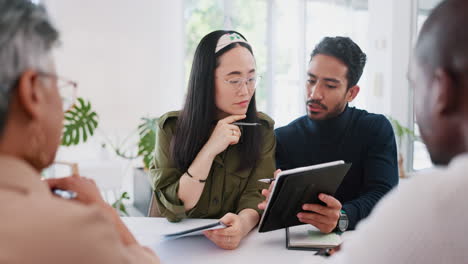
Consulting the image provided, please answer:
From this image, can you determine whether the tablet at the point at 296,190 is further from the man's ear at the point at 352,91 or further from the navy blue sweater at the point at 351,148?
the man's ear at the point at 352,91

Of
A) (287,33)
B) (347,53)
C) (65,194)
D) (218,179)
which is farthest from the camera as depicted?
(287,33)

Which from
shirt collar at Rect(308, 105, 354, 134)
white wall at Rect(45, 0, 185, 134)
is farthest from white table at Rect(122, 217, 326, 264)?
white wall at Rect(45, 0, 185, 134)

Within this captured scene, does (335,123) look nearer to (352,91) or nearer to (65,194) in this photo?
(352,91)

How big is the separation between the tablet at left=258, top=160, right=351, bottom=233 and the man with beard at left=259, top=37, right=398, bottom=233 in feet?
1.67

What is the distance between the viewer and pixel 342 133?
209 centimetres

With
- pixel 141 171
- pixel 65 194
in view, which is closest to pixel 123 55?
A: pixel 141 171

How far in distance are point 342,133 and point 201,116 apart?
2.27ft

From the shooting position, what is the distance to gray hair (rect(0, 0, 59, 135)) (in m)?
0.64

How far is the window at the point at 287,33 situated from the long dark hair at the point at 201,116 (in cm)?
393

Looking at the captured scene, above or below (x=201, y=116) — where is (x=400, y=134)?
below

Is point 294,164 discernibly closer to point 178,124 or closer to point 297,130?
point 297,130

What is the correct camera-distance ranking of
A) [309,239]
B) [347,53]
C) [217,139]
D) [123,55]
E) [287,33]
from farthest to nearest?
[287,33] → [123,55] → [347,53] → [217,139] → [309,239]

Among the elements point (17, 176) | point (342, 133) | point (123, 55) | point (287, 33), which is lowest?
point (342, 133)

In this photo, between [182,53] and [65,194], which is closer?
[65,194]
